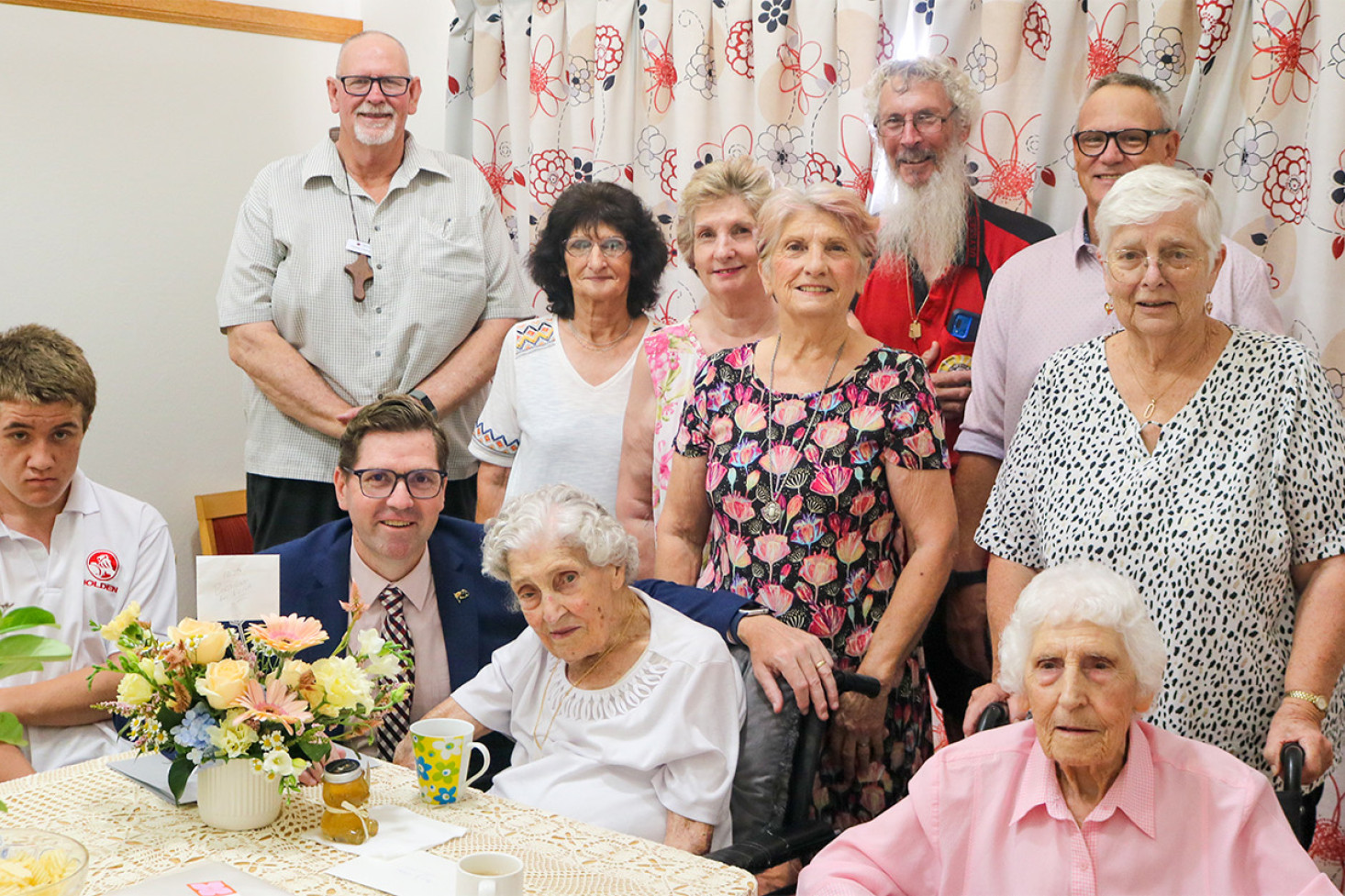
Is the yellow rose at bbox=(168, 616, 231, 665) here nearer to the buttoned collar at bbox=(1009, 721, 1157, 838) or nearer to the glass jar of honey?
the glass jar of honey

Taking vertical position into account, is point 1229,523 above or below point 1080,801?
above

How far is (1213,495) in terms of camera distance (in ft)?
6.78

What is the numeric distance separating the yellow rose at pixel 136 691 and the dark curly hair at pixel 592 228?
159cm

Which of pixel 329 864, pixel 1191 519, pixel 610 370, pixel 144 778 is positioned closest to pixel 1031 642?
pixel 1191 519

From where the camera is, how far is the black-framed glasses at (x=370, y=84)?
3.47 metres

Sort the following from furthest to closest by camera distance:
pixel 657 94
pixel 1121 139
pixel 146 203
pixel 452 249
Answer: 1. pixel 146 203
2. pixel 657 94
3. pixel 452 249
4. pixel 1121 139

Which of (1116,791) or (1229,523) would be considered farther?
(1229,523)

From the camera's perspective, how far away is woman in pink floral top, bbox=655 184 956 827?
235 centimetres

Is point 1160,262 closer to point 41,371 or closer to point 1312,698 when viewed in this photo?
point 1312,698

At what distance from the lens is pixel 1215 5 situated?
2.83 meters

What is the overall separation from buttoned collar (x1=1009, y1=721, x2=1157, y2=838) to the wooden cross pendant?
94.6 inches

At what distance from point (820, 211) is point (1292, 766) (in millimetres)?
1237

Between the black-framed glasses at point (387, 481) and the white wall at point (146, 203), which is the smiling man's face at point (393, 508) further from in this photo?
the white wall at point (146, 203)

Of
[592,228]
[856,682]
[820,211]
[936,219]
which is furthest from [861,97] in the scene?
[856,682]
